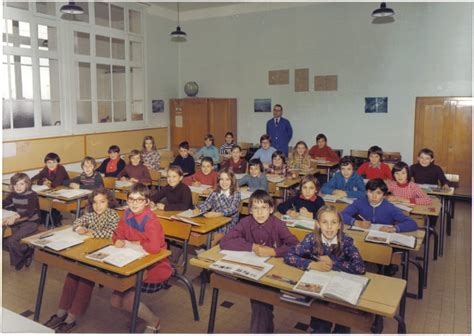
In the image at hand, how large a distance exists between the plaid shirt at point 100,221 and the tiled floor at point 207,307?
67 cm

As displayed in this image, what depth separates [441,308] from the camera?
11.3ft

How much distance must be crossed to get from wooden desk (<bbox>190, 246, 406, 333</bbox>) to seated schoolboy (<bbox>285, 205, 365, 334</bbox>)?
0.12 metres

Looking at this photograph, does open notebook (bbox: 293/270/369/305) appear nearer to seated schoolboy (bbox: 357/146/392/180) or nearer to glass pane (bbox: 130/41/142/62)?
seated schoolboy (bbox: 357/146/392/180)

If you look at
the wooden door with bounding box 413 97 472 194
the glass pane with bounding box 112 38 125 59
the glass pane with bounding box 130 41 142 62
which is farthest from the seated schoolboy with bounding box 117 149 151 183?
→ the wooden door with bounding box 413 97 472 194

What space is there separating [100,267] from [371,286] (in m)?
1.55

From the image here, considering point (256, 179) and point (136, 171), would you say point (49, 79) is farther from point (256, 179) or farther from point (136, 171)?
point (256, 179)

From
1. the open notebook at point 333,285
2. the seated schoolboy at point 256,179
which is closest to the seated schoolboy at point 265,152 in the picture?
the seated schoolboy at point 256,179

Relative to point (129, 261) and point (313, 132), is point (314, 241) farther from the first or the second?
point (313, 132)

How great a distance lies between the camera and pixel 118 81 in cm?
827

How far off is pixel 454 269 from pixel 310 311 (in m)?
2.74

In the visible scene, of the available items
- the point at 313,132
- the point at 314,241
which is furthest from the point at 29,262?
the point at 313,132

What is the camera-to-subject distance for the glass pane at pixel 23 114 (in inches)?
256

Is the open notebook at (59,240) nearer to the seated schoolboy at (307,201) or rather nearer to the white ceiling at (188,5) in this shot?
the seated schoolboy at (307,201)

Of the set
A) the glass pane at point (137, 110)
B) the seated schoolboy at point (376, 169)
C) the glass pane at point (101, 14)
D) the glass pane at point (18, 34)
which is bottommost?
the seated schoolboy at point (376, 169)
